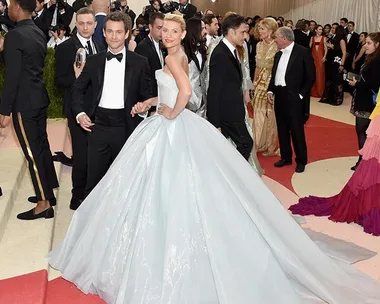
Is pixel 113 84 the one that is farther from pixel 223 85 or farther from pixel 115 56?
pixel 223 85

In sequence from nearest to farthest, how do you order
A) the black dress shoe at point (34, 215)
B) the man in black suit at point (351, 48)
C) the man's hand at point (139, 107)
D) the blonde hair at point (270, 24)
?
the man's hand at point (139, 107)
the black dress shoe at point (34, 215)
the blonde hair at point (270, 24)
the man in black suit at point (351, 48)

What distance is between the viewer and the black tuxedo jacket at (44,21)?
30.6 ft

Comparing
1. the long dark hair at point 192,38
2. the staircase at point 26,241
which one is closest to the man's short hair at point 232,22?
the long dark hair at point 192,38

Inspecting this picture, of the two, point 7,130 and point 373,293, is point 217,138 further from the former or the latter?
point 7,130

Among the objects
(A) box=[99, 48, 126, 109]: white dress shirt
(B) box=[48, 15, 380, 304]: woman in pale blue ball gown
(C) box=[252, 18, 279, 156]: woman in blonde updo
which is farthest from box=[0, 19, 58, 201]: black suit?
(C) box=[252, 18, 279, 156]: woman in blonde updo

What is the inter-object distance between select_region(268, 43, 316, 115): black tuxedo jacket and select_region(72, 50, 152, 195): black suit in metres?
2.40

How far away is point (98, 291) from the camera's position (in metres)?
3.50

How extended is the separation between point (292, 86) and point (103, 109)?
8.93ft

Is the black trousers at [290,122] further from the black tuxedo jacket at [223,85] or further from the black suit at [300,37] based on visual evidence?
the black suit at [300,37]

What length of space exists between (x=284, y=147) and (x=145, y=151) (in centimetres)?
333

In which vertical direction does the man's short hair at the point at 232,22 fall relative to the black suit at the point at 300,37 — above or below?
above

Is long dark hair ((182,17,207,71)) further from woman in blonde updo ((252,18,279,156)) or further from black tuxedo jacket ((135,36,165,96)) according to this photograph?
woman in blonde updo ((252,18,279,156))

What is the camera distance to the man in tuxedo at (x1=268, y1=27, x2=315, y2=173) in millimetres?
6098

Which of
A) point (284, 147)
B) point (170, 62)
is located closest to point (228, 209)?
point (170, 62)
